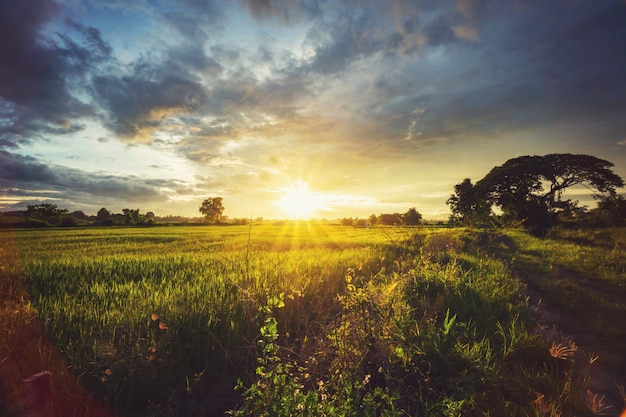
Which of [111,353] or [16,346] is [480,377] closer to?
[111,353]

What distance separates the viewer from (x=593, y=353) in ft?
14.9

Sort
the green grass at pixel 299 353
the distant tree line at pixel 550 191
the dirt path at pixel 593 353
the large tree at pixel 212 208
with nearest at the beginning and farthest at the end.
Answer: the green grass at pixel 299 353 → the dirt path at pixel 593 353 → the distant tree line at pixel 550 191 → the large tree at pixel 212 208

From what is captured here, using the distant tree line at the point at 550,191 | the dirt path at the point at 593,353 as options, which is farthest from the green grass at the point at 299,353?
the distant tree line at the point at 550,191

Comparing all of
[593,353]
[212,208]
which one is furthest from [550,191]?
[212,208]

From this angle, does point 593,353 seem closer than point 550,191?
Result: Yes

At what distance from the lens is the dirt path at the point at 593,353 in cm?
349

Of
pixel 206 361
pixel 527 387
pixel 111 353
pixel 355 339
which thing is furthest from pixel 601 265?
pixel 111 353

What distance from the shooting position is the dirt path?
3.49 m

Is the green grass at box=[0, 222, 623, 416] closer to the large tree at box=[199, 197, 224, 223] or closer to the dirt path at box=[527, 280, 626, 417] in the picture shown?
the dirt path at box=[527, 280, 626, 417]

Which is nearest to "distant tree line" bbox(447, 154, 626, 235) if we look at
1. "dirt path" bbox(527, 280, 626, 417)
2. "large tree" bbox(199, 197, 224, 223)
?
"dirt path" bbox(527, 280, 626, 417)

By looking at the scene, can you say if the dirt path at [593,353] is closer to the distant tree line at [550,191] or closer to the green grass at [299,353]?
the green grass at [299,353]

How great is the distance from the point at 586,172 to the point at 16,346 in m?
43.5

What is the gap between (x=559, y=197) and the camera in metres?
31.8

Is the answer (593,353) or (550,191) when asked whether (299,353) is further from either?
(550,191)
